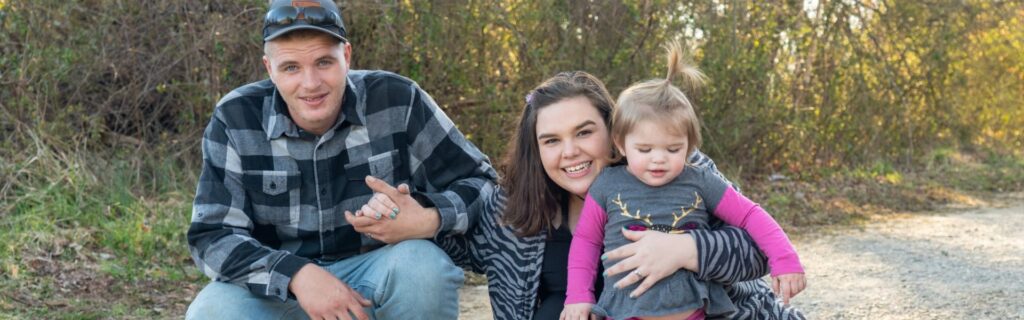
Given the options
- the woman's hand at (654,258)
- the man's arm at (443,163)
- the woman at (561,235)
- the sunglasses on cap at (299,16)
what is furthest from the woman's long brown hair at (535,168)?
the sunglasses on cap at (299,16)

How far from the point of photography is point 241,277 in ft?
10.1

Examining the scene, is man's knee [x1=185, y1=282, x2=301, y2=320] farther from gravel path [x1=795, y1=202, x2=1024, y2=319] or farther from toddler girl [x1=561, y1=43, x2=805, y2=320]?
gravel path [x1=795, y1=202, x2=1024, y2=319]

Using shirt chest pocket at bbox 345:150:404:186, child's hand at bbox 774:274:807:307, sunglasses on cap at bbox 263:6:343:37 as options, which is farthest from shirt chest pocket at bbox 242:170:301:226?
child's hand at bbox 774:274:807:307

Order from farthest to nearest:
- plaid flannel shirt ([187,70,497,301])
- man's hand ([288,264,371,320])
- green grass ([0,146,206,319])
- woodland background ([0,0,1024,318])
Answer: woodland background ([0,0,1024,318]), green grass ([0,146,206,319]), plaid flannel shirt ([187,70,497,301]), man's hand ([288,264,371,320])

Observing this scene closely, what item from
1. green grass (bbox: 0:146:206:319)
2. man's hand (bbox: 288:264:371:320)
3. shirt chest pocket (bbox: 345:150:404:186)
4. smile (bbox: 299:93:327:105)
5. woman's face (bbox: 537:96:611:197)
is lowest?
green grass (bbox: 0:146:206:319)

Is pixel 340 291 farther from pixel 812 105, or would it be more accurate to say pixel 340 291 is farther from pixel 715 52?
pixel 812 105

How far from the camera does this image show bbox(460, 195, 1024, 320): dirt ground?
4.85 meters

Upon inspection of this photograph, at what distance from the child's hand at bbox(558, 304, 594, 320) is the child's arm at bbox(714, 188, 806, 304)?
44 centimetres

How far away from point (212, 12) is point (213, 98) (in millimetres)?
482

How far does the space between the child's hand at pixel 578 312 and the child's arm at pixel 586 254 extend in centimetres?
1

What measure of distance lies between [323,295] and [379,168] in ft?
1.58

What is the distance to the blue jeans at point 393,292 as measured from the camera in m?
3.05

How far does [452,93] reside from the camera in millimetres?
6848

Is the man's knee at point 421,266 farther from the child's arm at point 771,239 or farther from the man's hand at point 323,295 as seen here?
the child's arm at point 771,239
